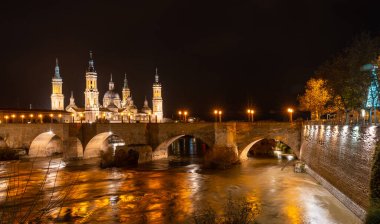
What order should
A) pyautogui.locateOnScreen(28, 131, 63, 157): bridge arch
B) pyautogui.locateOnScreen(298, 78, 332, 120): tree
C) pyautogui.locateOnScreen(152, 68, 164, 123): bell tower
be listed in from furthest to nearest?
pyautogui.locateOnScreen(152, 68, 164, 123): bell tower → pyautogui.locateOnScreen(28, 131, 63, 157): bridge arch → pyautogui.locateOnScreen(298, 78, 332, 120): tree

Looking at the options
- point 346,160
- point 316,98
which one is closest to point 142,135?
point 316,98

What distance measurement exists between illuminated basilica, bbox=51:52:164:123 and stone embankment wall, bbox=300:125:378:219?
157ft

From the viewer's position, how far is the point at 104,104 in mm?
103312

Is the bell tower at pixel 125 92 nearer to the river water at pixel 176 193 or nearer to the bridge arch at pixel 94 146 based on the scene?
the bridge arch at pixel 94 146

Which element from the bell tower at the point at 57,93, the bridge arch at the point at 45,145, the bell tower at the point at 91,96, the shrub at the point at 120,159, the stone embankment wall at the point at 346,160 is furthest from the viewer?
the bell tower at the point at 57,93

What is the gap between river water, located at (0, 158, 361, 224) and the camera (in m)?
19.7

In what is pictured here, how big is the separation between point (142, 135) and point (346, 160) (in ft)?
86.1

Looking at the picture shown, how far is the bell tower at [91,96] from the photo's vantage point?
8469cm

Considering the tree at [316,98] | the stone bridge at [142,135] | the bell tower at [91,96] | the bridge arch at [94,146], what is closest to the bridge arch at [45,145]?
the stone bridge at [142,135]

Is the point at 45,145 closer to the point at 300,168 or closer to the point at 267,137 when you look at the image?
Answer: the point at 267,137

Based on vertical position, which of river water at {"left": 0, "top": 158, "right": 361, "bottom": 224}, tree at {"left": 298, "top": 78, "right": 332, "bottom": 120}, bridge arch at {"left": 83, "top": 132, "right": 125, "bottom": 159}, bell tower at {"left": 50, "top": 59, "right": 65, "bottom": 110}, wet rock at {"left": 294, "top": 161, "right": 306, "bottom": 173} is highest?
bell tower at {"left": 50, "top": 59, "right": 65, "bottom": 110}

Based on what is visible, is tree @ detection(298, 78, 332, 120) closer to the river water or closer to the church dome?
the river water

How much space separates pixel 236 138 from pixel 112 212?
18899 millimetres

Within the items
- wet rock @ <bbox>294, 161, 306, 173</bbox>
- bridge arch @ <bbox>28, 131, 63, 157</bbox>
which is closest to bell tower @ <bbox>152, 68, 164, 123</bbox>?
bridge arch @ <bbox>28, 131, 63, 157</bbox>
